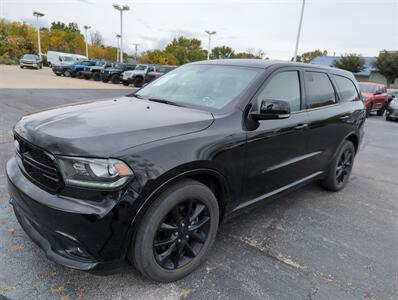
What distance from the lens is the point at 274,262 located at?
9.22 feet

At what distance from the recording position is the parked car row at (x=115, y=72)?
22.2 m

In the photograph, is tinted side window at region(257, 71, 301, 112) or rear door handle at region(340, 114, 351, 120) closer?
tinted side window at region(257, 71, 301, 112)

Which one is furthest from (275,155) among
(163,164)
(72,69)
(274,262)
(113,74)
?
(72,69)

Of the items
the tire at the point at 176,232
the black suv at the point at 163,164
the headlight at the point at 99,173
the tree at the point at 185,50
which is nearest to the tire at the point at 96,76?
the black suv at the point at 163,164

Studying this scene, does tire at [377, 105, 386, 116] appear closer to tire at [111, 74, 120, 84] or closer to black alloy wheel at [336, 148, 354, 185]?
black alloy wheel at [336, 148, 354, 185]

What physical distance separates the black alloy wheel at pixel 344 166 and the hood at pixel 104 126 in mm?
2824

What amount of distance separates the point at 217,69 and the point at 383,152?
6.43 m

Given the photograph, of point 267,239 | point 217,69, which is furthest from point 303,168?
point 217,69

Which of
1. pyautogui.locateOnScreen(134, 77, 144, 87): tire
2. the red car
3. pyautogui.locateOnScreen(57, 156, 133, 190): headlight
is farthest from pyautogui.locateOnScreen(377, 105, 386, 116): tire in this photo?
pyautogui.locateOnScreen(57, 156, 133, 190): headlight

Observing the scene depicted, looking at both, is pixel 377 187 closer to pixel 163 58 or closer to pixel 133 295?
pixel 133 295

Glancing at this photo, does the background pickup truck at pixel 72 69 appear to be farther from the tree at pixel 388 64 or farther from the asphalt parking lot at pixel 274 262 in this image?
the tree at pixel 388 64

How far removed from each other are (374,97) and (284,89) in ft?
48.1

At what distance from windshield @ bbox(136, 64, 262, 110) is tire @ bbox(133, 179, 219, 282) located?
2.89 feet

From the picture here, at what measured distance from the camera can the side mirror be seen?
268 cm
